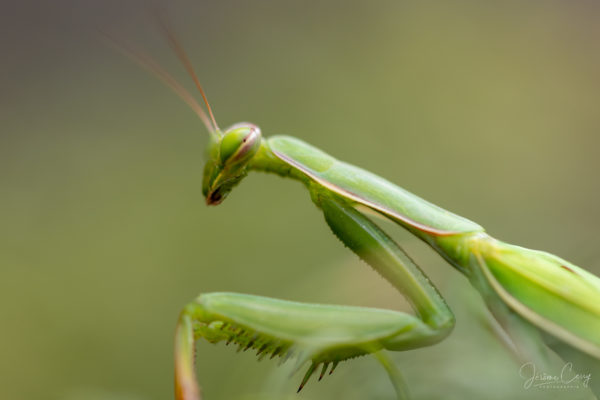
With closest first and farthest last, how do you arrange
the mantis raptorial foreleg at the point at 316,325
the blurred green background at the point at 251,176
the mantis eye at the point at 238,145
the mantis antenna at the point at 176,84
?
1. the mantis raptorial foreleg at the point at 316,325
2. the mantis eye at the point at 238,145
3. the mantis antenna at the point at 176,84
4. the blurred green background at the point at 251,176

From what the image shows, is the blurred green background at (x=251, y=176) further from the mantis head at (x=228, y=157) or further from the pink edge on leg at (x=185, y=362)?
the pink edge on leg at (x=185, y=362)

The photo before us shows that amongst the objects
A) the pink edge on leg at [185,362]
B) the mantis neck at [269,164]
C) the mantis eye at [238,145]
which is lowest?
the pink edge on leg at [185,362]

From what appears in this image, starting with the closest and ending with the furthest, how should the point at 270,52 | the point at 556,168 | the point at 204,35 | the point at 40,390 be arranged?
the point at 40,390, the point at 556,168, the point at 270,52, the point at 204,35

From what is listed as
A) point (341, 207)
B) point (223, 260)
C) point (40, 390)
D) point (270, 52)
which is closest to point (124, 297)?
point (223, 260)

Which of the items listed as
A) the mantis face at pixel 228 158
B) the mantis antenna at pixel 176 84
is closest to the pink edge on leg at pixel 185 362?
the mantis face at pixel 228 158

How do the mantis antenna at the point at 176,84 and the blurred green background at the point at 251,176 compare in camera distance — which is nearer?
the mantis antenna at the point at 176,84

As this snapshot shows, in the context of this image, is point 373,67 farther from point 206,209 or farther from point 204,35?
point 206,209

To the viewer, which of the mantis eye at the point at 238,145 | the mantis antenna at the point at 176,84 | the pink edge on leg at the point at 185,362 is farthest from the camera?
the mantis antenna at the point at 176,84
